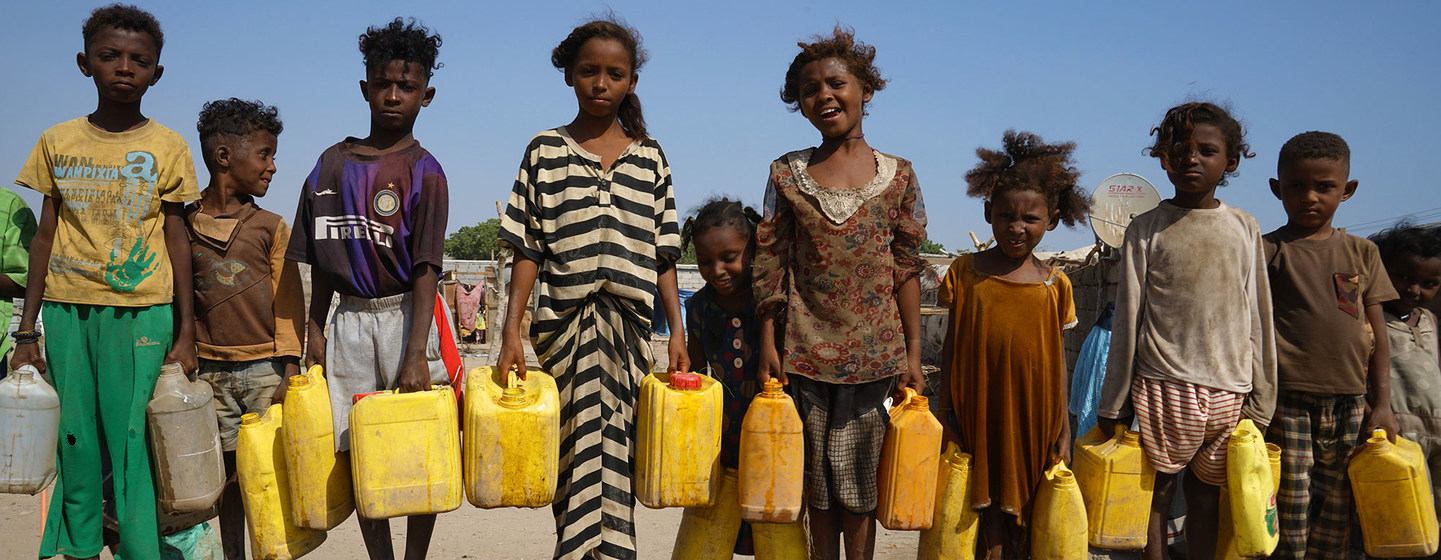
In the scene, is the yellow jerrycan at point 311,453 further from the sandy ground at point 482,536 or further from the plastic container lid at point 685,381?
the sandy ground at point 482,536

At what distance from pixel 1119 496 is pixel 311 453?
276 centimetres

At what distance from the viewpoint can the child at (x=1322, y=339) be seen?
10.8 ft

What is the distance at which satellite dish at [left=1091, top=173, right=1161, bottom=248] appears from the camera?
7.25 m

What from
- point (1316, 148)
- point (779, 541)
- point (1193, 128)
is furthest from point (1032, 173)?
point (779, 541)

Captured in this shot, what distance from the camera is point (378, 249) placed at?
292 cm

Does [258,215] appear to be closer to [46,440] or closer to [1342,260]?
[46,440]

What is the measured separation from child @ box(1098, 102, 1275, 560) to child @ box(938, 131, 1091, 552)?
31 centimetres

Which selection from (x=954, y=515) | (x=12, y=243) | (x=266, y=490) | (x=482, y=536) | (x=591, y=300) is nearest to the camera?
(x=266, y=490)

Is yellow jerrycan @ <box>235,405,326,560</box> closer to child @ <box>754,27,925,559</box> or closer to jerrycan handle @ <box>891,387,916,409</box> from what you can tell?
child @ <box>754,27,925,559</box>

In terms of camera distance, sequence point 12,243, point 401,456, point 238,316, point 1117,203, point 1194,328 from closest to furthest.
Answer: point 401,456 < point 1194,328 < point 238,316 < point 12,243 < point 1117,203

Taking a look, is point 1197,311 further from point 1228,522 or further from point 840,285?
point 840,285

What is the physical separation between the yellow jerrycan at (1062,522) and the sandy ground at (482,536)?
1.76 meters

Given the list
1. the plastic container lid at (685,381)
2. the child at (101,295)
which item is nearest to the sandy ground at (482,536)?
the child at (101,295)

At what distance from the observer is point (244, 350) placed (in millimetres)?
3260
